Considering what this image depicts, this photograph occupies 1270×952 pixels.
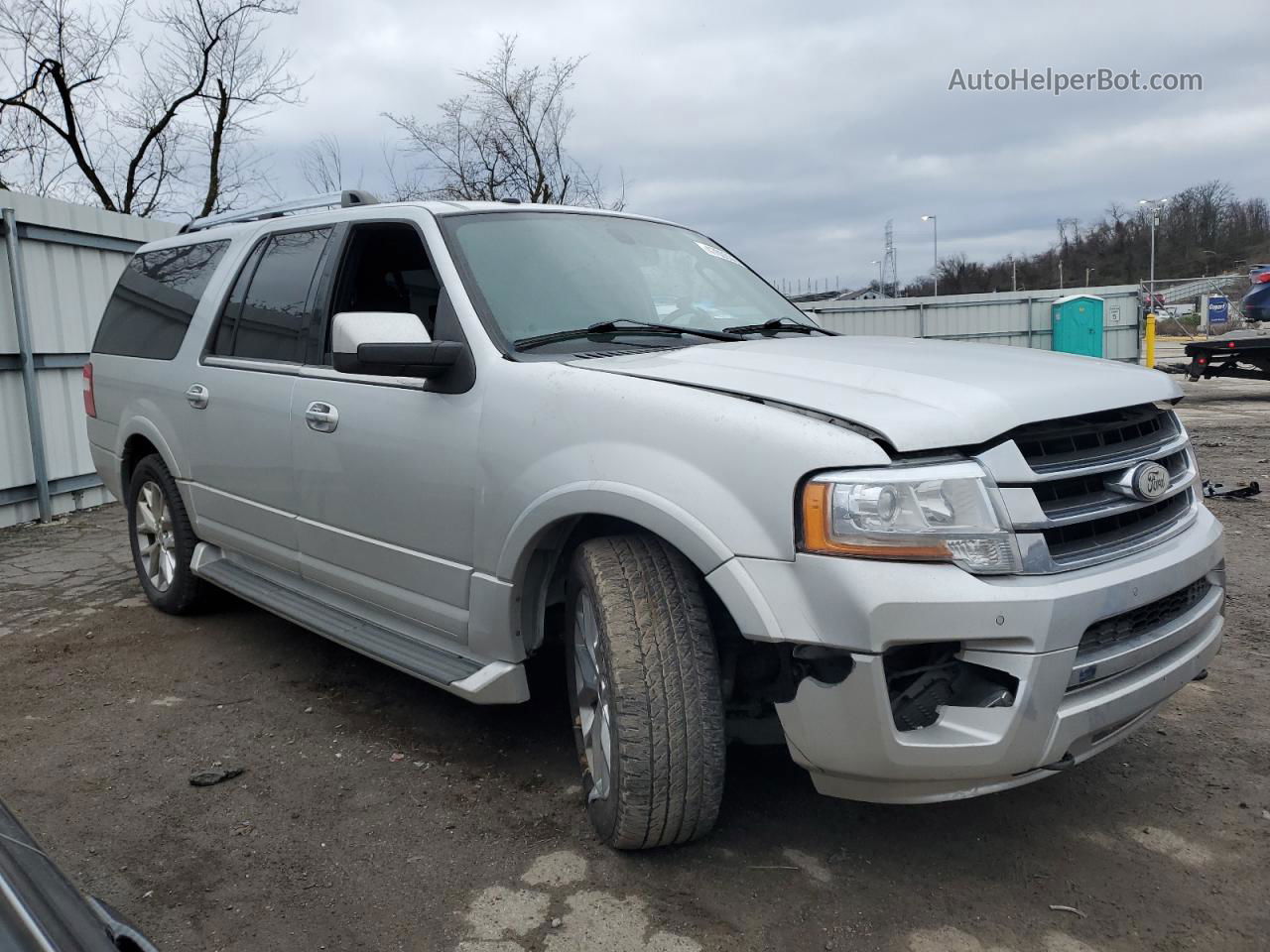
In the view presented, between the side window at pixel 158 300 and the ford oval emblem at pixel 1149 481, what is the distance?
3.82 m

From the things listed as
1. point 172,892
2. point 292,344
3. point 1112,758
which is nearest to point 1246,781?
point 1112,758

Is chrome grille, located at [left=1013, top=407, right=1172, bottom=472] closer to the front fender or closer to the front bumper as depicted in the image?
the front bumper

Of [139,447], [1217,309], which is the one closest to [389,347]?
[139,447]

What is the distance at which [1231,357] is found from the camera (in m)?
14.1

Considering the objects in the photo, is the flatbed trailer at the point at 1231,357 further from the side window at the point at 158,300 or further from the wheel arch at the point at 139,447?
the wheel arch at the point at 139,447

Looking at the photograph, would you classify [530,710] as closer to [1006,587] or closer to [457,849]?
[457,849]

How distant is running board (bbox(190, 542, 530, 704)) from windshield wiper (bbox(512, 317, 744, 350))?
96cm

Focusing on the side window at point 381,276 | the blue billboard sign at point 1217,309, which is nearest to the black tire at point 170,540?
the side window at point 381,276

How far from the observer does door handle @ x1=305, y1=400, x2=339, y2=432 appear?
3451 millimetres

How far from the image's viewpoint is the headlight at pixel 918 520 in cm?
213

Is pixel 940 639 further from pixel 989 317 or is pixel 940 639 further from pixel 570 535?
pixel 989 317

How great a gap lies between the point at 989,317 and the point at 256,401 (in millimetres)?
20423

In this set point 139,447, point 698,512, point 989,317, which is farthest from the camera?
point 989,317

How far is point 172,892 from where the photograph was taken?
102 inches
